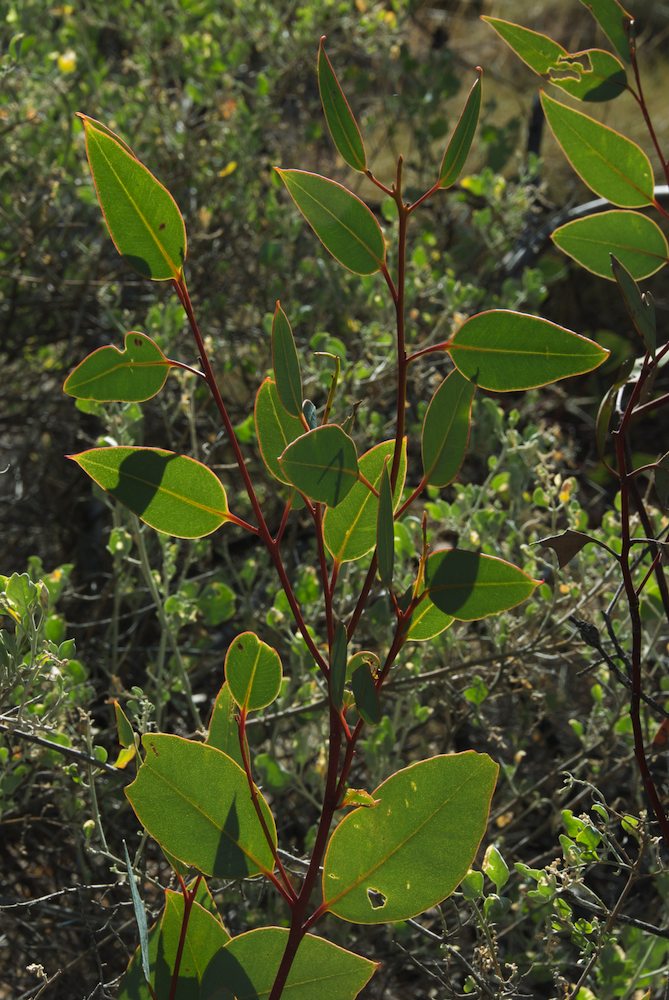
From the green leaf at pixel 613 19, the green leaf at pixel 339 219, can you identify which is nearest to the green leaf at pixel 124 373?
the green leaf at pixel 339 219

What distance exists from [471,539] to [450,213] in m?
1.90

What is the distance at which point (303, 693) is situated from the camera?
1.54m

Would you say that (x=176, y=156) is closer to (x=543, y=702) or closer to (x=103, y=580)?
(x=103, y=580)

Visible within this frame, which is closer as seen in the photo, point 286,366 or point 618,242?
point 286,366

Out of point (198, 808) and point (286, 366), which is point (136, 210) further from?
point (198, 808)

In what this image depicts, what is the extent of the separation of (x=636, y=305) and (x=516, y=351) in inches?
5.3

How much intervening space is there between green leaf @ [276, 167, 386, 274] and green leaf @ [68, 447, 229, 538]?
18 centimetres

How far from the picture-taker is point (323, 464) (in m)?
0.68

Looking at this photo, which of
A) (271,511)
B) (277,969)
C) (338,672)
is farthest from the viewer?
(271,511)

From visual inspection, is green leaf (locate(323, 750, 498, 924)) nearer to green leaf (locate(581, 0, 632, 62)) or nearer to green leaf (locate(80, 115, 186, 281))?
green leaf (locate(80, 115, 186, 281))

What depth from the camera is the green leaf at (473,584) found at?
71 centimetres

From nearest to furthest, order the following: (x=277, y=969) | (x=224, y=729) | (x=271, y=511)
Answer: (x=277, y=969)
(x=224, y=729)
(x=271, y=511)

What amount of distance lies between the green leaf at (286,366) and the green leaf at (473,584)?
0.46 feet

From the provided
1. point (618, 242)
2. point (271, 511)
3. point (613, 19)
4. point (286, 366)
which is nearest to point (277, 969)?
point (286, 366)
